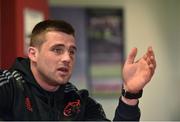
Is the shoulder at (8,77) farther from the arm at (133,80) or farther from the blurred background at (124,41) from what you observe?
the blurred background at (124,41)

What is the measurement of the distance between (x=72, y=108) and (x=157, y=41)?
8.68ft

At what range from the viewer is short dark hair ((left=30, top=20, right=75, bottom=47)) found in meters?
1.39

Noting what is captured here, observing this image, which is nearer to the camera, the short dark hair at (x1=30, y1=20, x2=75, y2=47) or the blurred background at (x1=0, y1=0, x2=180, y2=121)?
the short dark hair at (x1=30, y1=20, x2=75, y2=47)

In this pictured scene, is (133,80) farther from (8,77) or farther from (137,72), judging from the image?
(8,77)

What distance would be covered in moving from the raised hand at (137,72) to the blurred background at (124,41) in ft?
8.22

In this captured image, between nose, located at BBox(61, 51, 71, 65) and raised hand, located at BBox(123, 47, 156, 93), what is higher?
nose, located at BBox(61, 51, 71, 65)

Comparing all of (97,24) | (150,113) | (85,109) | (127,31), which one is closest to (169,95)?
(150,113)

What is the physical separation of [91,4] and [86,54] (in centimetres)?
53

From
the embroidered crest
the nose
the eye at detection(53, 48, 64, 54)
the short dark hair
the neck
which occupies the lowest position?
the embroidered crest

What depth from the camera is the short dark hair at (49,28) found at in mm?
1395

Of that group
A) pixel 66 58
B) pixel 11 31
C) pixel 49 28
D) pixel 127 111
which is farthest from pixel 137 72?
pixel 11 31

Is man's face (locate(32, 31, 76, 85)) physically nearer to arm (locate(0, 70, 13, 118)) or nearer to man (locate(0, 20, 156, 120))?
man (locate(0, 20, 156, 120))

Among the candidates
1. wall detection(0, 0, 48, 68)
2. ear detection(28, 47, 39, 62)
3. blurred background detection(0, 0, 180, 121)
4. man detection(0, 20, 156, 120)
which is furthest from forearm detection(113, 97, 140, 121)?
blurred background detection(0, 0, 180, 121)

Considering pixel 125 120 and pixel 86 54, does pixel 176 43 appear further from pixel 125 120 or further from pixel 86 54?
pixel 125 120
